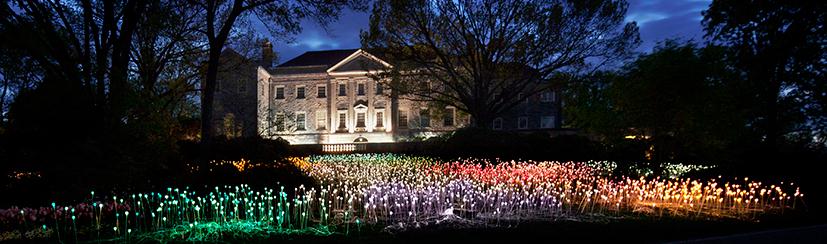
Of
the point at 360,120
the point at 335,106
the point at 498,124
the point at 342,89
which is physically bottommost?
the point at 498,124

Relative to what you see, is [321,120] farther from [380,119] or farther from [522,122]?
Answer: [522,122]

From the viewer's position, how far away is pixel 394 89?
36062 mm

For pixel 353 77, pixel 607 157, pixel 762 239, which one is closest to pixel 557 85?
pixel 607 157

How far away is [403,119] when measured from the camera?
53750 millimetres

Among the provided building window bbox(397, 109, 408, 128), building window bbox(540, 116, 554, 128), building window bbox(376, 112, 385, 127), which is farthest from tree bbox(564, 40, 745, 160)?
building window bbox(376, 112, 385, 127)

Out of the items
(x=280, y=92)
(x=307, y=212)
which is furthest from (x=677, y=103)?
(x=280, y=92)

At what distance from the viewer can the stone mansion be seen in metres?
52.0

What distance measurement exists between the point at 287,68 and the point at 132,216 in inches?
1851

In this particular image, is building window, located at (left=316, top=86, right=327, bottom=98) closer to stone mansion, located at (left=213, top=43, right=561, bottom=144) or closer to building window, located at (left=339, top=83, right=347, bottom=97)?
stone mansion, located at (left=213, top=43, right=561, bottom=144)

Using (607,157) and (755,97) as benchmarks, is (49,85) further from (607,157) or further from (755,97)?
→ (607,157)

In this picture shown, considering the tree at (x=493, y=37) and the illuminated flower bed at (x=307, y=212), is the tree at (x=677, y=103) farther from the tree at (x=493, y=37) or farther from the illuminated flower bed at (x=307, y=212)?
the tree at (x=493, y=37)

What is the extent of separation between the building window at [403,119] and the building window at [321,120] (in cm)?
678

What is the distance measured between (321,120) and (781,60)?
4202 cm

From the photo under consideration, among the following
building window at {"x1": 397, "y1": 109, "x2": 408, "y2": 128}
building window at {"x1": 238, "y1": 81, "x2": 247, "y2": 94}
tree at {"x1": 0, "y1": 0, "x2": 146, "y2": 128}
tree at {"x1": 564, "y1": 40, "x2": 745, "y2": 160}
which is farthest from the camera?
building window at {"x1": 238, "y1": 81, "x2": 247, "y2": 94}
